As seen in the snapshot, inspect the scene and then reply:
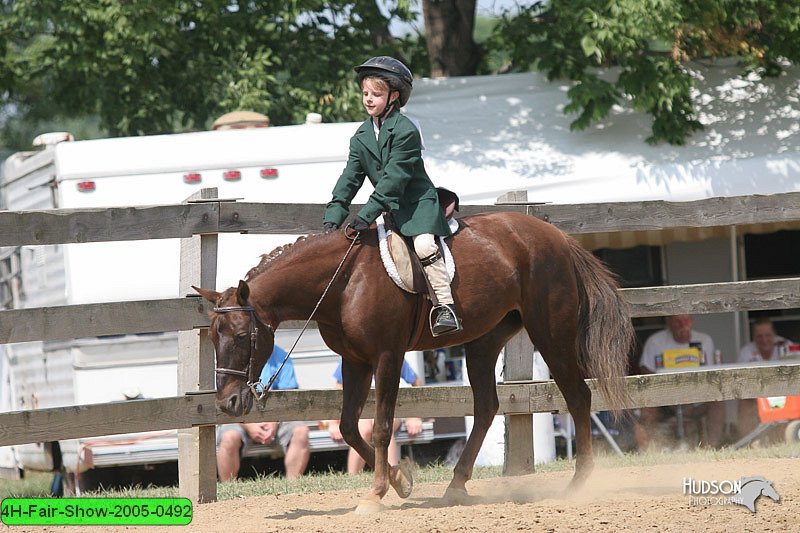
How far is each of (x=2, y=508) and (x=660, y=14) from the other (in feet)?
24.9

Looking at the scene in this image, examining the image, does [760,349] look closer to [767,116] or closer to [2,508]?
[767,116]

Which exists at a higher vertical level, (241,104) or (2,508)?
(241,104)

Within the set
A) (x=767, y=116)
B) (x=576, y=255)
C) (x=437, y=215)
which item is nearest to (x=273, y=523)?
(x=437, y=215)

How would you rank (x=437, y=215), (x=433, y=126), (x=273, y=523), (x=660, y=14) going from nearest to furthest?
1. (x=273, y=523)
2. (x=437, y=215)
3. (x=660, y=14)
4. (x=433, y=126)

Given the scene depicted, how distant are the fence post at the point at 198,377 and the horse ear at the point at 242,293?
0.92 meters

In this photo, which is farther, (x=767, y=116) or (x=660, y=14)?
(x=767, y=116)

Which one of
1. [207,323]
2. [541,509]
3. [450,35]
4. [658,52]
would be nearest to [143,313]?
[207,323]

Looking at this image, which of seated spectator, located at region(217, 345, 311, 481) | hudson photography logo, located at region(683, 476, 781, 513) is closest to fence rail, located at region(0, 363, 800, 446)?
hudson photography logo, located at region(683, 476, 781, 513)

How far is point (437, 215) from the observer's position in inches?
230

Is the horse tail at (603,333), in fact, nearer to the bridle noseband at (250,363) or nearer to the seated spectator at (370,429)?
the bridle noseband at (250,363)

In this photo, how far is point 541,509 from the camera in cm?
565

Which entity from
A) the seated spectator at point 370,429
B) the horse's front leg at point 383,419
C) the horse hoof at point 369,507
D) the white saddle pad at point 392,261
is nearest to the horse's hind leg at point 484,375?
the white saddle pad at point 392,261

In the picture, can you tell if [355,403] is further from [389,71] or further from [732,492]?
[732,492]

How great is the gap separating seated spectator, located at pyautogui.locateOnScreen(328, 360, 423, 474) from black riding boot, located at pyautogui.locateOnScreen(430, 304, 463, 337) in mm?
3068
